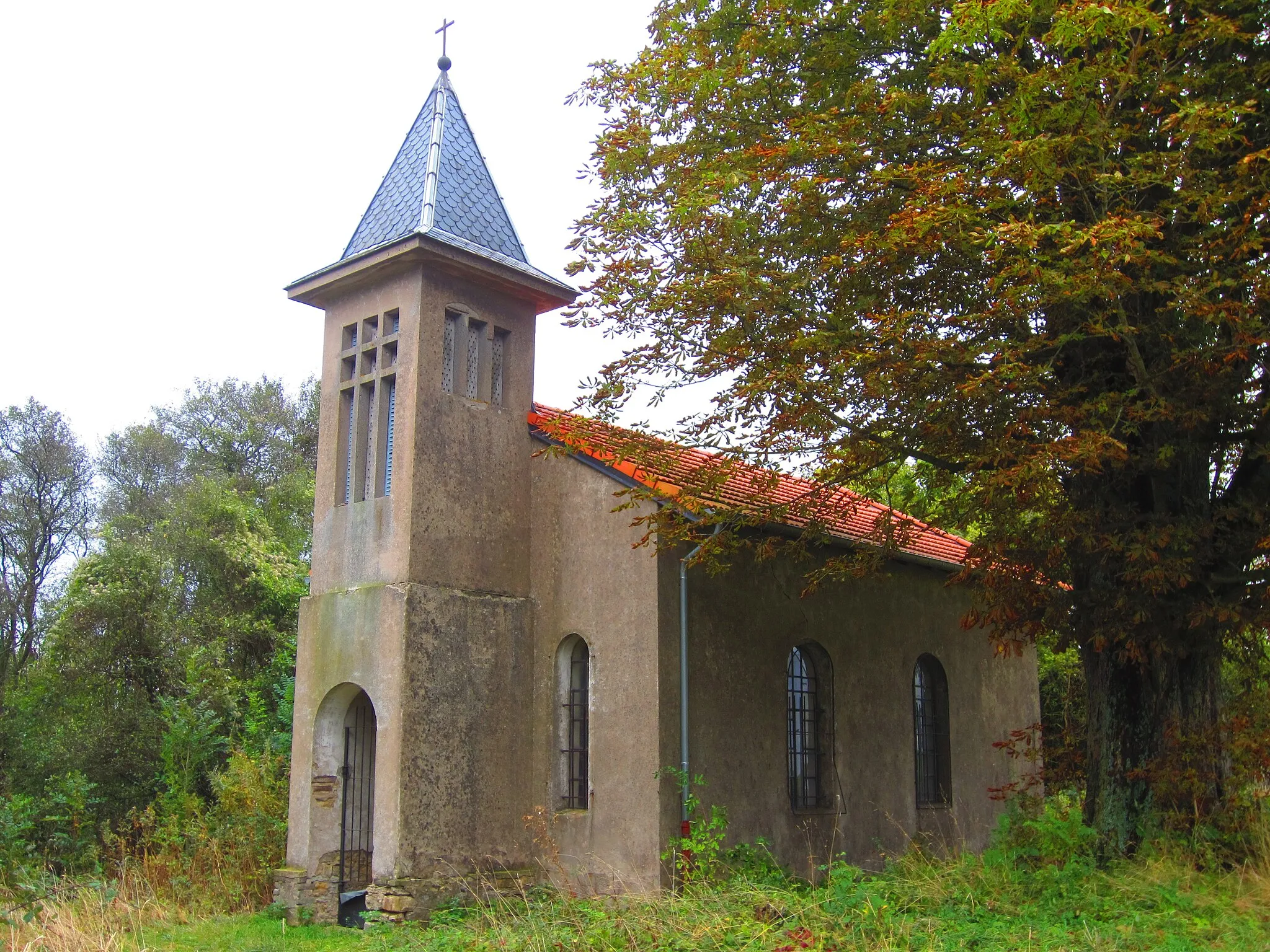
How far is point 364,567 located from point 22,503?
26358 mm

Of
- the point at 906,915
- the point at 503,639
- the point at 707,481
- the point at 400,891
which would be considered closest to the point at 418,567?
the point at 503,639

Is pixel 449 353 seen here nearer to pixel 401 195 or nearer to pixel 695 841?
pixel 401 195

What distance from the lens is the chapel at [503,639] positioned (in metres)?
12.8

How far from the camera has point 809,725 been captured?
599 inches

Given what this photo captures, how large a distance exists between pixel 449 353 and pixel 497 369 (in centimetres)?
77

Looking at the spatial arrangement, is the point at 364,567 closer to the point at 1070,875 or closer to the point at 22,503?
the point at 1070,875

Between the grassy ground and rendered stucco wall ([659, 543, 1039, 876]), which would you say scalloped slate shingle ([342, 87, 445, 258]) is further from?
the grassy ground

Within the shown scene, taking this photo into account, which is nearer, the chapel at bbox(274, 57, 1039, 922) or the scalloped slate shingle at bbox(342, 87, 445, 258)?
the chapel at bbox(274, 57, 1039, 922)

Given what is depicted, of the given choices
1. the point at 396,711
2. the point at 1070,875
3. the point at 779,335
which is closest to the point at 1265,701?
the point at 1070,875

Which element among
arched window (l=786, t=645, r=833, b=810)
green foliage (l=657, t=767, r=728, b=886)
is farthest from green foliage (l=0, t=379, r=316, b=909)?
arched window (l=786, t=645, r=833, b=810)

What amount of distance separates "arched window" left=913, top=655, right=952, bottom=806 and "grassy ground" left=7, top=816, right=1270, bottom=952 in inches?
208

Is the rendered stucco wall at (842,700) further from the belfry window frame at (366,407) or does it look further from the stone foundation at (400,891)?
the belfry window frame at (366,407)

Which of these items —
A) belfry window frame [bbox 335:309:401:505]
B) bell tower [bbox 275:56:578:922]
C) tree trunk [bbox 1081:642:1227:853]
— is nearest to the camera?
tree trunk [bbox 1081:642:1227:853]

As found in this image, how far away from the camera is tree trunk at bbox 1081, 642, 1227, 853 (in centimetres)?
1038
